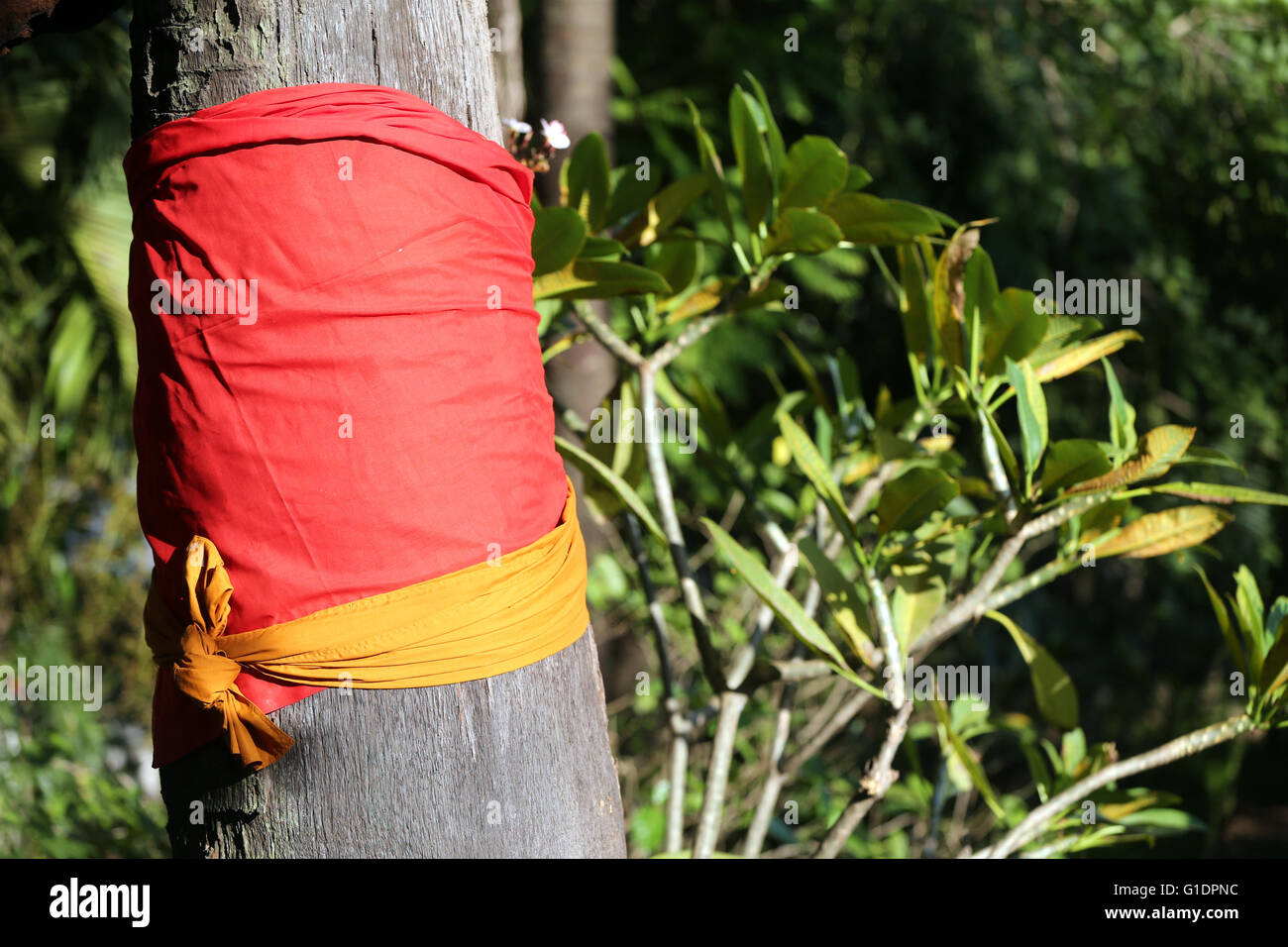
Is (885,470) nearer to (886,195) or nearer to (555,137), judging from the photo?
(555,137)

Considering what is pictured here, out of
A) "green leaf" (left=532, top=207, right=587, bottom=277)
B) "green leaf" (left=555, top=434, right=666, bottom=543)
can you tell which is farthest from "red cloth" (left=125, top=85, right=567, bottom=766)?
"green leaf" (left=555, top=434, right=666, bottom=543)

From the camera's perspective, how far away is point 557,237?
1.26 metres

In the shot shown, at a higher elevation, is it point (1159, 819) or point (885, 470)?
point (885, 470)

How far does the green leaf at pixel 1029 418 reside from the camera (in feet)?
3.95

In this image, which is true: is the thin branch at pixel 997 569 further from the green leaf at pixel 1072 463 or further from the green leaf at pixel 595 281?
the green leaf at pixel 595 281

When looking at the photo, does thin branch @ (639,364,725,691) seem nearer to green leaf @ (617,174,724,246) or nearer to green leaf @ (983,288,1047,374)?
green leaf @ (617,174,724,246)

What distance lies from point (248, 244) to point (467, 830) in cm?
62

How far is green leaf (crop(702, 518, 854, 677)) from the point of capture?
48.5 inches

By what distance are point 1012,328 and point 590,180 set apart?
685 millimetres

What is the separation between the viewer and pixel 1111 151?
3.27 meters

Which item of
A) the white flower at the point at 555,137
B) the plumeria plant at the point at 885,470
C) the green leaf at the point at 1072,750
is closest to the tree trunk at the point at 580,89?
the plumeria plant at the point at 885,470

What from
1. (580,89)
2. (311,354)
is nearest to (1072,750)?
(311,354)

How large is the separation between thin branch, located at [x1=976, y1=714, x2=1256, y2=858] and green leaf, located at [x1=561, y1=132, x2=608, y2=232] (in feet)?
3.80

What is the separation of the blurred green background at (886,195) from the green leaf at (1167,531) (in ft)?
5.05
